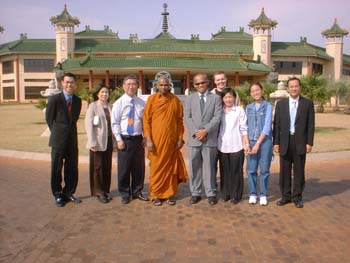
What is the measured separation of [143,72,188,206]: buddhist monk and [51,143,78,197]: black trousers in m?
1.08

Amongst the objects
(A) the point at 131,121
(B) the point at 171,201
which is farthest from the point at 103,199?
(A) the point at 131,121

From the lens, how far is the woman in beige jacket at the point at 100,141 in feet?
15.5

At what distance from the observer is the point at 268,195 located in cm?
519

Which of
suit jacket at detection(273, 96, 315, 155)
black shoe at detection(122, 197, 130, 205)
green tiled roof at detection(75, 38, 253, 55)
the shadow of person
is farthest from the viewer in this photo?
green tiled roof at detection(75, 38, 253, 55)

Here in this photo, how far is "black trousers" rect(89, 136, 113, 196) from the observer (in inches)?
192

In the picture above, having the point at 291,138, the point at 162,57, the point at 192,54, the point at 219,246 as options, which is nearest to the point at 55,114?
the point at 219,246

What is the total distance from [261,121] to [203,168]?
102 cm

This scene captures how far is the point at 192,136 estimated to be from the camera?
4707 mm

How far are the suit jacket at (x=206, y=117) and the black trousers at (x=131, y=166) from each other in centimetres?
76

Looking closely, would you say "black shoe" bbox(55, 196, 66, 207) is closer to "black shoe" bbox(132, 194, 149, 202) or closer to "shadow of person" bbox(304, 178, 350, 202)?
"black shoe" bbox(132, 194, 149, 202)

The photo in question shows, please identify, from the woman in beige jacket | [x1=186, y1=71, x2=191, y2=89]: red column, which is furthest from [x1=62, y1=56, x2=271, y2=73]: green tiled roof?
the woman in beige jacket

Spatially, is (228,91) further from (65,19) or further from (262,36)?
(65,19)

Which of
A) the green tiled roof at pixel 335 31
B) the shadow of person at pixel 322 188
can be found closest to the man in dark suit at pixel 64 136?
the shadow of person at pixel 322 188

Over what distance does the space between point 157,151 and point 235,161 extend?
3.53ft
